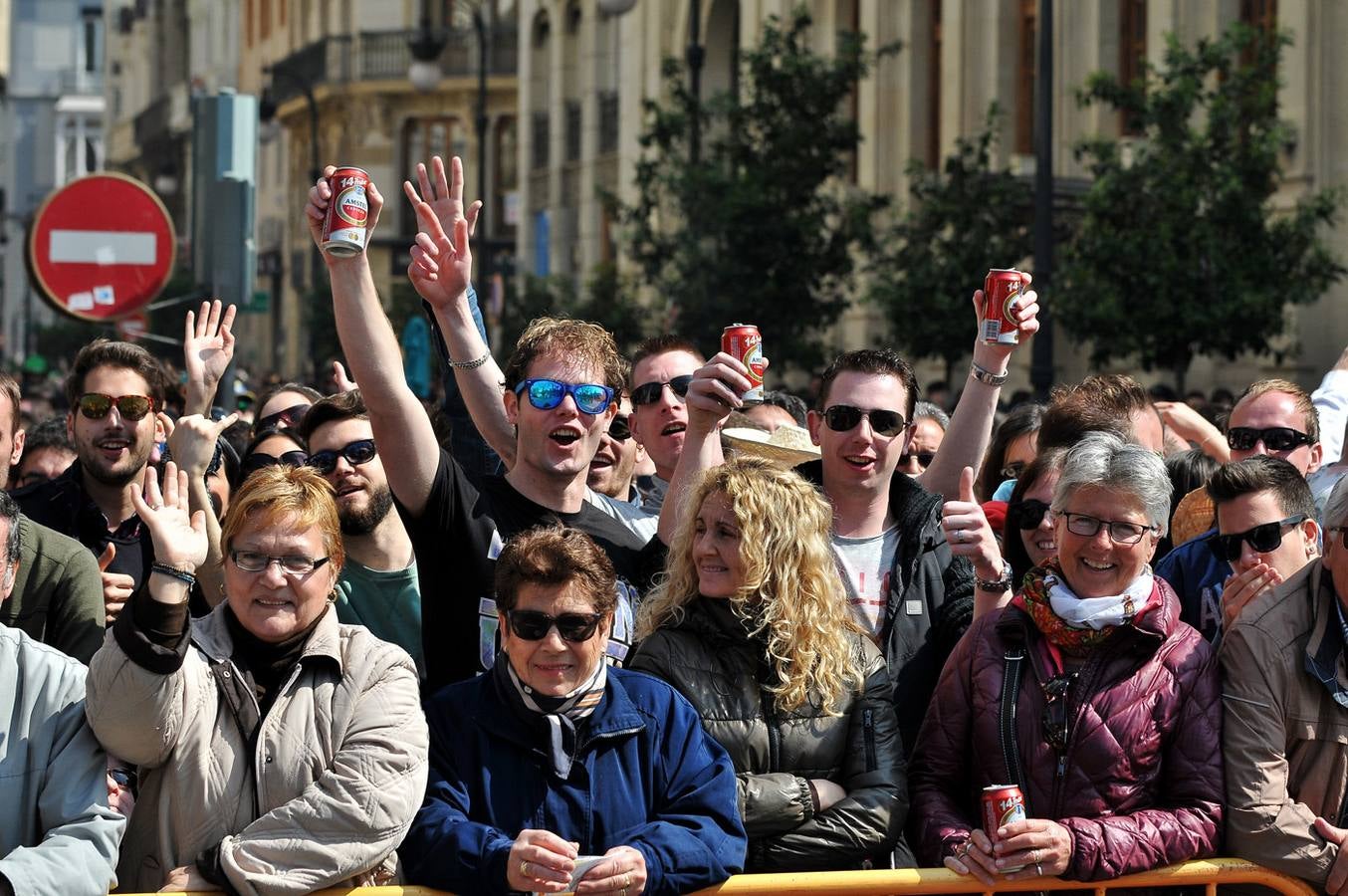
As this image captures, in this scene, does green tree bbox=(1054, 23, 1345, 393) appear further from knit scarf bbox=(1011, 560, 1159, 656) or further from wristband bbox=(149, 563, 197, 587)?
wristband bbox=(149, 563, 197, 587)

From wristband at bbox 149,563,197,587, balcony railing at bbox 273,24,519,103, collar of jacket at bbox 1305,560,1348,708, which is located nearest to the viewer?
wristband at bbox 149,563,197,587

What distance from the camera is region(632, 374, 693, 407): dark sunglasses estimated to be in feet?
22.6

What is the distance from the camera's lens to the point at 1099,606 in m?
5.21

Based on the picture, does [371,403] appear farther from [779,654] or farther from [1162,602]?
[1162,602]

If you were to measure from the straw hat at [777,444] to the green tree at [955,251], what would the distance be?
47.8ft

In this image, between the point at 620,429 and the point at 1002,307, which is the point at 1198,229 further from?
the point at 1002,307

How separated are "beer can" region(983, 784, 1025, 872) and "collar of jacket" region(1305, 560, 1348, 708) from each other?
2.89 ft

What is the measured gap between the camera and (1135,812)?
5.15 meters

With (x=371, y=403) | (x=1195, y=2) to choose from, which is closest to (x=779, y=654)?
(x=371, y=403)

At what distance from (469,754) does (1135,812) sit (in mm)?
1602

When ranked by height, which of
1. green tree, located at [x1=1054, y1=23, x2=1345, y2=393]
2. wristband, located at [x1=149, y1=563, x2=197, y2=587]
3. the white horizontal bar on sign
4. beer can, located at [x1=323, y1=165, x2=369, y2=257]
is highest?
green tree, located at [x1=1054, y1=23, x2=1345, y2=393]

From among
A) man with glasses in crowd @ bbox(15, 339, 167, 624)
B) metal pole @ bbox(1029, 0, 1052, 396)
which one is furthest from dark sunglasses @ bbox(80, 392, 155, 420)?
metal pole @ bbox(1029, 0, 1052, 396)

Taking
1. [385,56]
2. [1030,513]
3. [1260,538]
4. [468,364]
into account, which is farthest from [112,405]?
[385,56]

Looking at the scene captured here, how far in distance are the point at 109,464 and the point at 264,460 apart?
0.57 meters
